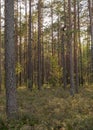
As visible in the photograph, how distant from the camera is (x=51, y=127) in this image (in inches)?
385

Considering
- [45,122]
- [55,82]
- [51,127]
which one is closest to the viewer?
[51,127]

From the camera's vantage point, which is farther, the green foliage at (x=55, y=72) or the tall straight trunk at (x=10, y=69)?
the green foliage at (x=55, y=72)

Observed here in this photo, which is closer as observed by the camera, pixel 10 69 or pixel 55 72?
pixel 10 69

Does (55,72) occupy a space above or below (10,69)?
below

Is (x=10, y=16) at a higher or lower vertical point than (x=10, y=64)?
higher

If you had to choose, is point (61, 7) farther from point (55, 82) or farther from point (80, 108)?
point (80, 108)

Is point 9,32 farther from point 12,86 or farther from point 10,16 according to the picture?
point 12,86

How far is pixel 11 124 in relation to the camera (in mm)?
10383

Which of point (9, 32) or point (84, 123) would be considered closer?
point (84, 123)

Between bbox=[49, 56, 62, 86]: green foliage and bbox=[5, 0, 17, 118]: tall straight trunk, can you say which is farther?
bbox=[49, 56, 62, 86]: green foliage

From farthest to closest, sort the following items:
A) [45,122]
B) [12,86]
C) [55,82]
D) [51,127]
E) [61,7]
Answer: [55,82], [61,7], [12,86], [45,122], [51,127]

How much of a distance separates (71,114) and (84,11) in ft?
63.8

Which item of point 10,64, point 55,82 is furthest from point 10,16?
point 55,82

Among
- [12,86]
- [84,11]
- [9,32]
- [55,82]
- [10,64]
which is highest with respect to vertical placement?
[84,11]
